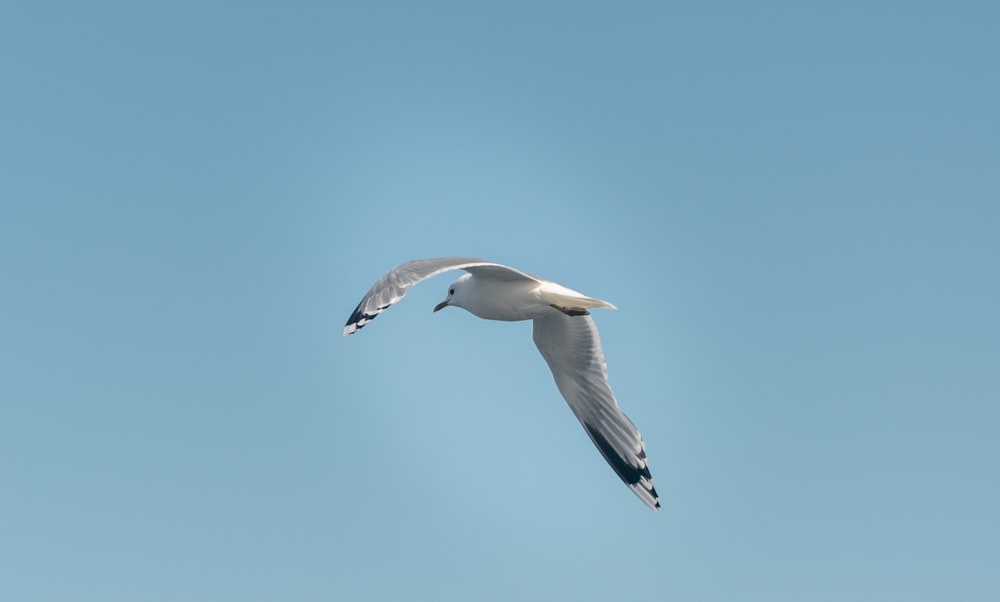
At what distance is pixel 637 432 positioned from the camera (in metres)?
9.58

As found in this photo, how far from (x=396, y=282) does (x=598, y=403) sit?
2.95 m

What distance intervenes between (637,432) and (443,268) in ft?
10.1

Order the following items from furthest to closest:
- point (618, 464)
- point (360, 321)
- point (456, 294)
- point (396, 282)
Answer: point (618, 464) < point (456, 294) < point (396, 282) < point (360, 321)

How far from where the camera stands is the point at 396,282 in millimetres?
7328

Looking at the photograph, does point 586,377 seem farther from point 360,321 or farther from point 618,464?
point 360,321

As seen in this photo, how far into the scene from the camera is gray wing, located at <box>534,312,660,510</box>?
955cm

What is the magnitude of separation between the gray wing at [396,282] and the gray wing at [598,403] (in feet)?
5.90

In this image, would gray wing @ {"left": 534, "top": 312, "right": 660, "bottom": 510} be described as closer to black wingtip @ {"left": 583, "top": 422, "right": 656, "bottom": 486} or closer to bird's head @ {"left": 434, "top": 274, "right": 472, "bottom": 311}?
black wingtip @ {"left": 583, "top": 422, "right": 656, "bottom": 486}

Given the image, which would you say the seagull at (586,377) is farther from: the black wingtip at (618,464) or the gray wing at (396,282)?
the gray wing at (396,282)

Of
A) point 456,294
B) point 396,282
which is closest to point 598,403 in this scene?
point 456,294

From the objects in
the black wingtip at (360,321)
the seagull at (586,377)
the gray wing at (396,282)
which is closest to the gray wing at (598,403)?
the seagull at (586,377)

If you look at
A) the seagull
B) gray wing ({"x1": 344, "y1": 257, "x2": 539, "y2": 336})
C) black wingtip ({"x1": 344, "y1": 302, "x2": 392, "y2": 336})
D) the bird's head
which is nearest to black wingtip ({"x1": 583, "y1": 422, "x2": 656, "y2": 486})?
the seagull

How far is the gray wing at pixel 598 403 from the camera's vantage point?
9555 millimetres

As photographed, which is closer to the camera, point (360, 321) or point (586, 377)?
point (360, 321)
